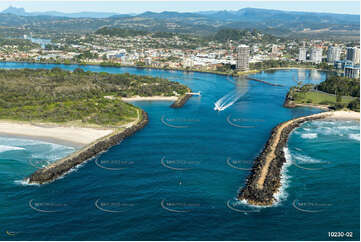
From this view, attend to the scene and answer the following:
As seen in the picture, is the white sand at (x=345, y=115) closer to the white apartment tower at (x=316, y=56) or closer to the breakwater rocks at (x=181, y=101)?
the breakwater rocks at (x=181, y=101)

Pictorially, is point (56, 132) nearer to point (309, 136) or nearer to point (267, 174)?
point (267, 174)

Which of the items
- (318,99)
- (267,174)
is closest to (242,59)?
(318,99)

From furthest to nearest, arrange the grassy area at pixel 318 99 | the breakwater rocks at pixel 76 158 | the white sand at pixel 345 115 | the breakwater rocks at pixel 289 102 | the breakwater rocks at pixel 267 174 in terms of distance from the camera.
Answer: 1. the grassy area at pixel 318 99
2. the breakwater rocks at pixel 289 102
3. the white sand at pixel 345 115
4. the breakwater rocks at pixel 76 158
5. the breakwater rocks at pixel 267 174

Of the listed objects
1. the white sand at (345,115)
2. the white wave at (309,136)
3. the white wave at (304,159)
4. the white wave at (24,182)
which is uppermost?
the white sand at (345,115)

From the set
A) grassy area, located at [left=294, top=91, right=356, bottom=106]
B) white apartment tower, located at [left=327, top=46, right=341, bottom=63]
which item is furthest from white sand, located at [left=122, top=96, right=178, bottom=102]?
white apartment tower, located at [left=327, top=46, right=341, bottom=63]

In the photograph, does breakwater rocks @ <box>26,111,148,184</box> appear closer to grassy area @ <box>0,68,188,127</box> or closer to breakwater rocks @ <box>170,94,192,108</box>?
grassy area @ <box>0,68,188,127</box>

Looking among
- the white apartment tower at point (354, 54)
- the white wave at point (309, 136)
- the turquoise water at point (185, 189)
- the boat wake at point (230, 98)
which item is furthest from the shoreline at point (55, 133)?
the white apartment tower at point (354, 54)

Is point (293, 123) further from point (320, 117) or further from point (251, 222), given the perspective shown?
point (251, 222)
